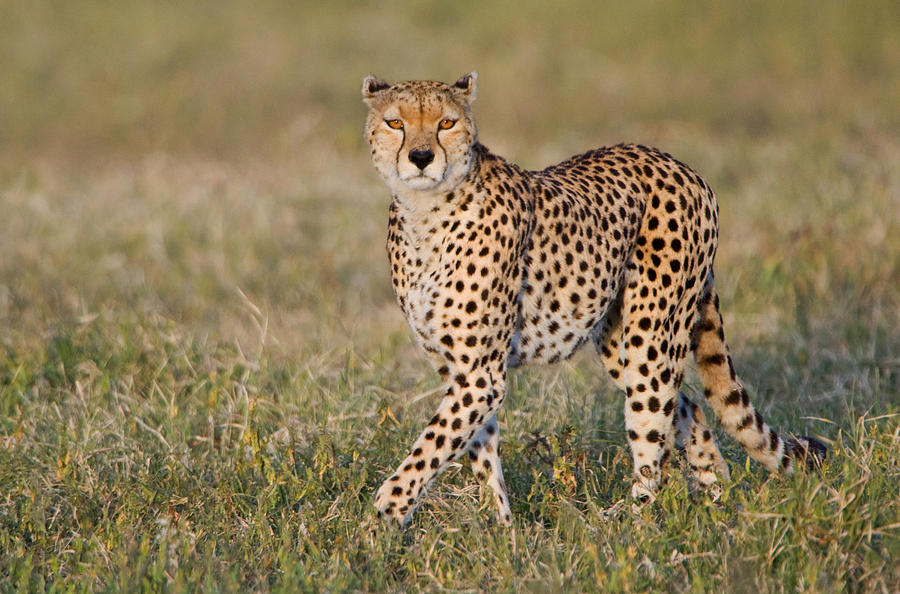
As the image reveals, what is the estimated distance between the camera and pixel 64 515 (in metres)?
4.42

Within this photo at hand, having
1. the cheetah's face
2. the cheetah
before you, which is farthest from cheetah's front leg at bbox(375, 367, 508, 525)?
the cheetah's face

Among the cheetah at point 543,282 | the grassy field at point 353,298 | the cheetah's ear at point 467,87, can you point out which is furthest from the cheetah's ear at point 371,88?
the grassy field at point 353,298

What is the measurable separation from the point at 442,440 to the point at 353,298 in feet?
12.5

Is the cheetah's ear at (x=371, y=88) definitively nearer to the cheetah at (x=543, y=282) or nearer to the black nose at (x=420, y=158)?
the cheetah at (x=543, y=282)

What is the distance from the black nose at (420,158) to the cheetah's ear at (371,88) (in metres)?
0.41

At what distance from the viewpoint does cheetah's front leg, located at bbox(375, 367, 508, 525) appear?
4.00 meters

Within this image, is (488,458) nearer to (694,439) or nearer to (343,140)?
(694,439)

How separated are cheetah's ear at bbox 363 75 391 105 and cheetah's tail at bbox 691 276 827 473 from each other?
5.01ft

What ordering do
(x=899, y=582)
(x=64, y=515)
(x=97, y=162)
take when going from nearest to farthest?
(x=899, y=582) < (x=64, y=515) < (x=97, y=162)

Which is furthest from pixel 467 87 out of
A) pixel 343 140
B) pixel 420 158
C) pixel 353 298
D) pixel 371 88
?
pixel 343 140

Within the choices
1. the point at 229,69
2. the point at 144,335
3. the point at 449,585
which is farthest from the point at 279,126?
the point at 449,585

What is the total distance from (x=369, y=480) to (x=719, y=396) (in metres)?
1.39

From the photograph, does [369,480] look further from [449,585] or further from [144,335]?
[144,335]

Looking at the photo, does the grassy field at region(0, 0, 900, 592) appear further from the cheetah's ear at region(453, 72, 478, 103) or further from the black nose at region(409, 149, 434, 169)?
the cheetah's ear at region(453, 72, 478, 103)
